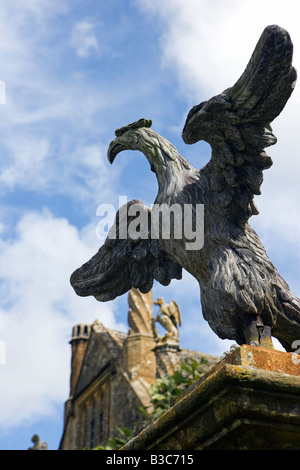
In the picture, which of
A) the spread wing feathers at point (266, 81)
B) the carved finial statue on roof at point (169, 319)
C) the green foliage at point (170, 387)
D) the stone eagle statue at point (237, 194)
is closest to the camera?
the spread wing feathers at point (266, 81)

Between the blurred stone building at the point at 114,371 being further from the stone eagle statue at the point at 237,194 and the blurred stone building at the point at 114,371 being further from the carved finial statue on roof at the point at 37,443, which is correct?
the stone eagle statue at the point at 237,194

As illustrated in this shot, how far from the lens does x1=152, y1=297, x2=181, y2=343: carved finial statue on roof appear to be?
2405 centimetres

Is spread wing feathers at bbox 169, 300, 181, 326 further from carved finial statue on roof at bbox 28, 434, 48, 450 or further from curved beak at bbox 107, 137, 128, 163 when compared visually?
curved beak at bbox 107, 137, 128, 163

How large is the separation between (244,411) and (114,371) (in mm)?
28297

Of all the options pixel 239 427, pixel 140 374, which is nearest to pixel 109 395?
pixel 140 374

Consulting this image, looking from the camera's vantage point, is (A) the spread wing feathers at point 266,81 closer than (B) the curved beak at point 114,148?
Yes

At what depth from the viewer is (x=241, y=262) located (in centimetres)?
396

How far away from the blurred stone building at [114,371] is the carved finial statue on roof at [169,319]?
A: 53 millimetres

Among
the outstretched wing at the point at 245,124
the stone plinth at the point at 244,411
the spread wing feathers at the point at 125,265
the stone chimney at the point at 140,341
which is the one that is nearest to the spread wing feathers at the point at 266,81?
the outstretched wing at the point at 245,124

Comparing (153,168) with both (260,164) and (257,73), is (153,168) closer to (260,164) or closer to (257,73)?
(260,164)

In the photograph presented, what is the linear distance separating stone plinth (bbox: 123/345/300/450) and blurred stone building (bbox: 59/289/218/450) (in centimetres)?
2047

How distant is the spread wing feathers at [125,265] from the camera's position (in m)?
4.83
